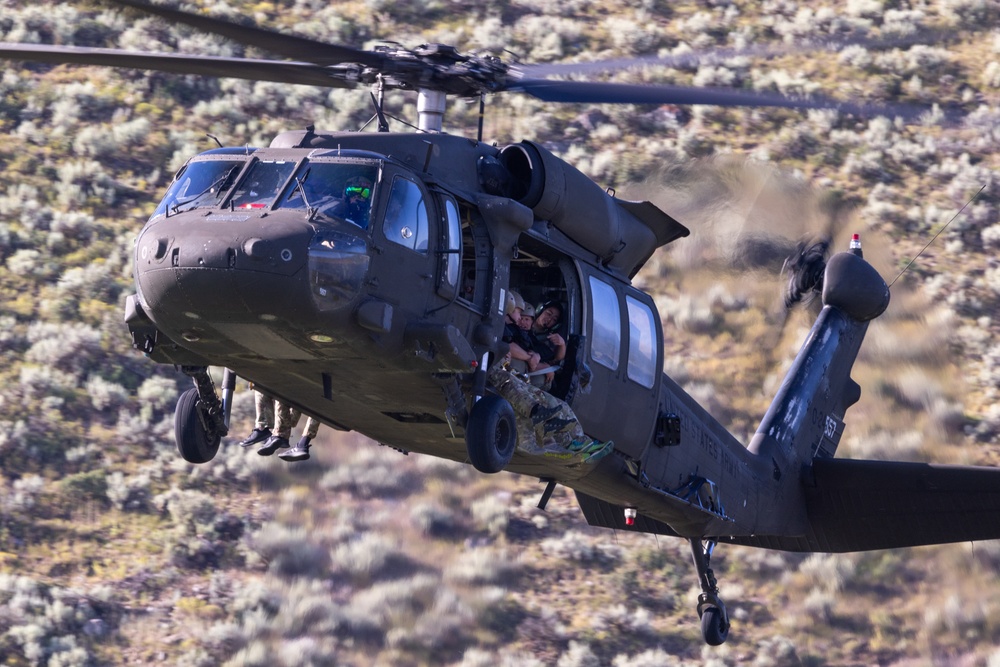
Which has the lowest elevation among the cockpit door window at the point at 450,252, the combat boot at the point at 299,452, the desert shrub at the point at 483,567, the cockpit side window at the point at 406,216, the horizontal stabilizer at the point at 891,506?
the desert shrub at the point at 483,567

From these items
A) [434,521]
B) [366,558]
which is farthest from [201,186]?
[434,521]

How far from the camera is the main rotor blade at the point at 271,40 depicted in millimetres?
10562

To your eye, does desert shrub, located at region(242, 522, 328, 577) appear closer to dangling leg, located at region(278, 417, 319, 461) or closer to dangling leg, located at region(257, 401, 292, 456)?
dangling leg, located at region(278, 417, 319, 461)

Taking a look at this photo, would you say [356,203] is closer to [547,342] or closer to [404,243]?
[404,243]

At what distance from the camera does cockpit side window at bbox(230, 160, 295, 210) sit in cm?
1102

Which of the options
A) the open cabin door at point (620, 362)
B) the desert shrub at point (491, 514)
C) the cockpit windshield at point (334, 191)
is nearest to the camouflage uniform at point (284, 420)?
the open cabin door at point (620, 362)

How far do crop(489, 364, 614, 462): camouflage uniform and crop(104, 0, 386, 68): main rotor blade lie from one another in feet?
8.85

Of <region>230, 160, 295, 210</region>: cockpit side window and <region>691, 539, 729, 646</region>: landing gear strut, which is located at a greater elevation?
<region>230, 160, 295, 210</region>: cockpit side window

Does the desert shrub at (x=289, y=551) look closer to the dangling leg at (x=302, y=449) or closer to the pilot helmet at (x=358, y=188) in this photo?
the dangling leg at (x=302, y=449)

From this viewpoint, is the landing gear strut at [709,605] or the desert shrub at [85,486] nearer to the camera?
the landing gear strut at [709,605]

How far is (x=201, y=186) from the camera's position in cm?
1131

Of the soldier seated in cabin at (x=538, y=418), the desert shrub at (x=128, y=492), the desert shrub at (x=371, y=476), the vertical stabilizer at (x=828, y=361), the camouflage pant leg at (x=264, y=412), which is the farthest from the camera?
the desert shrub at (x=128, y=492)

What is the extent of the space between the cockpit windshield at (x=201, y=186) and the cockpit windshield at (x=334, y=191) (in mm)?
528

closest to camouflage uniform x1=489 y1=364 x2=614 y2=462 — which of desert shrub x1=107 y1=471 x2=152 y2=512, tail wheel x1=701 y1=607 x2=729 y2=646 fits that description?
tail wheel x1=701 y1=607 x2=729 y2=646
